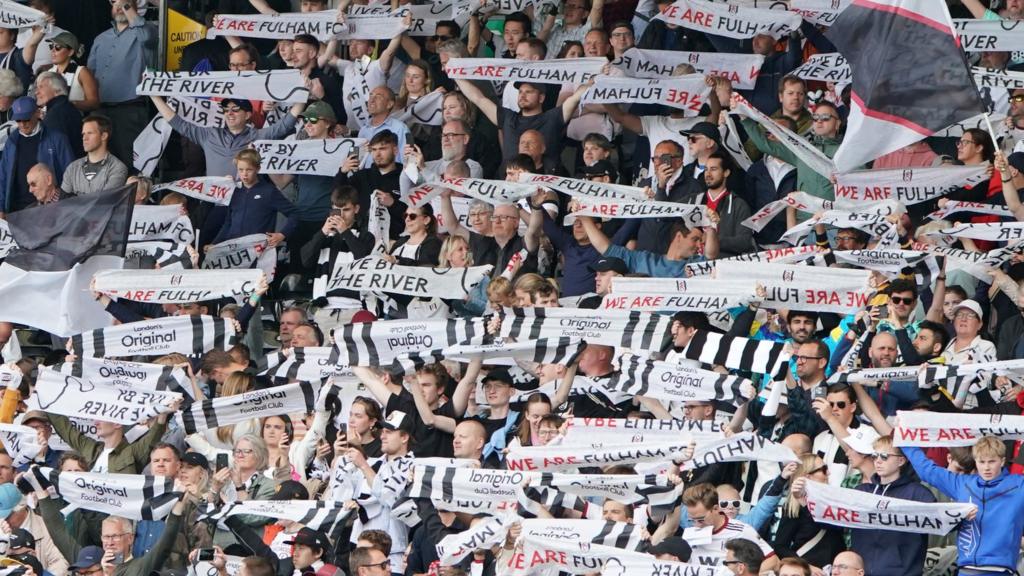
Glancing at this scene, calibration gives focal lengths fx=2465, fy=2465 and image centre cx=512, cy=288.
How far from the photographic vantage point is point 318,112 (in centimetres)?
1961

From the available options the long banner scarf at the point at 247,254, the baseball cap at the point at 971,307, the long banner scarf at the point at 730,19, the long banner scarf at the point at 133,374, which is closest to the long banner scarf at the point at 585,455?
the baseball cap at the point at 971,307

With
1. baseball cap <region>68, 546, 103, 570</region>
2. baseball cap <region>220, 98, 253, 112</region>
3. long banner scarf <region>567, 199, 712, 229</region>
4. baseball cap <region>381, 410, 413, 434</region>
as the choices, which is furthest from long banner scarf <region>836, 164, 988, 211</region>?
baseball cap <region>68, 546, 103, 570</region>

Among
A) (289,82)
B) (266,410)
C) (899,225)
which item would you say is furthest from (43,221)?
(899,225)

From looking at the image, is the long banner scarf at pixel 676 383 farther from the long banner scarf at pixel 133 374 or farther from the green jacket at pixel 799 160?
the long banner scarf at pixel 133 374

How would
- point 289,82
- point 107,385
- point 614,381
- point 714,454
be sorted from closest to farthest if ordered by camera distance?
point 714,454
point 614,381
point 107,385
point 289,82

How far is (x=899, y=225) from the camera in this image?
17.0 m

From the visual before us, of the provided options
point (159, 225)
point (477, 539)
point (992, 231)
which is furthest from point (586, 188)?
point (477, 539)

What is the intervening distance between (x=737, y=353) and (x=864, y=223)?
187 centimetres

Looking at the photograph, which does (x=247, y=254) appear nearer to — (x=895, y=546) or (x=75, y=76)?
(x=75, y=76)

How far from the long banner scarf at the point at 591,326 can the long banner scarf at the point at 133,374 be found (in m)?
2.34

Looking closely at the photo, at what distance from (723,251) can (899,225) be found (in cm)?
125

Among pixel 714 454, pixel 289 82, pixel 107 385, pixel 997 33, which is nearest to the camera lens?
pixel 714 454

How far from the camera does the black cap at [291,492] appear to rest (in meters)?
15.4

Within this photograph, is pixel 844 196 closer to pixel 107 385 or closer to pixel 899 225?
pixel 899 225
